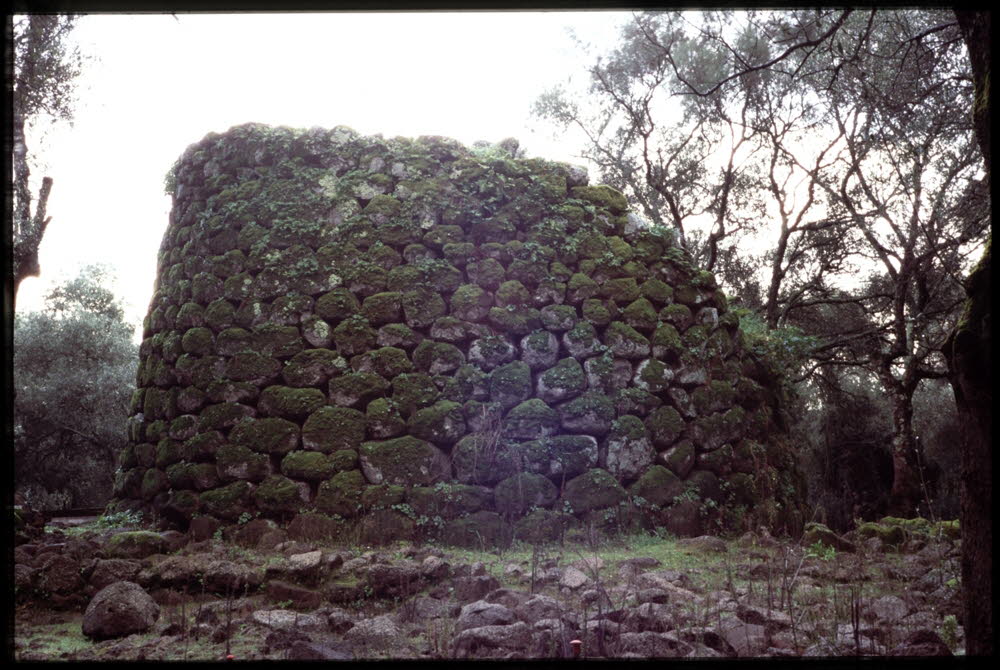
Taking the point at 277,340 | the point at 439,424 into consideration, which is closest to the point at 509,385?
the point at 439,424

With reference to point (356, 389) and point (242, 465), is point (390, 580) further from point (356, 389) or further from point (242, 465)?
point (242, 465)

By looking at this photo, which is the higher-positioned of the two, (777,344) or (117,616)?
(777,344)

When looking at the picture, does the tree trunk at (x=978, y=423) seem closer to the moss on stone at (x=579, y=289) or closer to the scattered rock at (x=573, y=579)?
the scattered rock at (x=573, y=579)

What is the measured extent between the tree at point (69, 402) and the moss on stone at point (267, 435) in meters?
6.03

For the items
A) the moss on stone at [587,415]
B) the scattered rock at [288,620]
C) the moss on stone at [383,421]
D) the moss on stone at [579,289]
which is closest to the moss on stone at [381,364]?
the moss on stone at [383,421]

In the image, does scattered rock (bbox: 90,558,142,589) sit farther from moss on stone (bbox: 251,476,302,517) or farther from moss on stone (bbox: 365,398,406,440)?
moss on stone (bbox: 365,398,406,440)

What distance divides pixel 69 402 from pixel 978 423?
1203 centimetres

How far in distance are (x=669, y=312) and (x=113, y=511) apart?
6.08m

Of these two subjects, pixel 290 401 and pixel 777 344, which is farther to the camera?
pixel 777 344

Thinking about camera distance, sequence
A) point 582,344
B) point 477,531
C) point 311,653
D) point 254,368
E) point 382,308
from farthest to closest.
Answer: point 582,344
point 382,308
point 254,368
point 477,531
point 311,653

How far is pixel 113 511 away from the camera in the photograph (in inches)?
264

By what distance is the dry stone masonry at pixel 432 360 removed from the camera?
6.06 m

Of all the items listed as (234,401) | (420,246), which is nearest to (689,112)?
(420,246)

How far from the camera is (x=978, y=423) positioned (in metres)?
2.37
